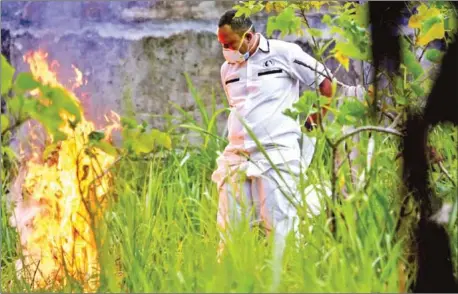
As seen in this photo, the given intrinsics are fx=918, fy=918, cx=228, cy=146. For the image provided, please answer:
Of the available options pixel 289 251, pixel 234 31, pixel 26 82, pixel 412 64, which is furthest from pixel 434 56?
pixel 234 31

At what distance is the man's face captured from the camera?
11.9ft

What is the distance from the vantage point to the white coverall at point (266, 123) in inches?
139

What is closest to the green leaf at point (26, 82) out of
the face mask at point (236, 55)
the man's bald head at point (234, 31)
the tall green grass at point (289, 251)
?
the tall green grass at point (289, 251)

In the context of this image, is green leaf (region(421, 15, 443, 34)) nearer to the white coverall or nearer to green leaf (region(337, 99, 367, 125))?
green leaf (region(337, 99, 367, 125))

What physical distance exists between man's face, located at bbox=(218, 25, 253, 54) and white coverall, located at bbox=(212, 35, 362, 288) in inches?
2.1

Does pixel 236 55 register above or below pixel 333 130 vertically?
above

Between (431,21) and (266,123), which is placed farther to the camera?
(266,123)

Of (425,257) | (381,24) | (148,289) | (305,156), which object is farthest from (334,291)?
(305,156)

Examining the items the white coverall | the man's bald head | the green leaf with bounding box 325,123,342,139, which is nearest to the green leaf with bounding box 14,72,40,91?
the green leaf with bounding box 325,123,342,139

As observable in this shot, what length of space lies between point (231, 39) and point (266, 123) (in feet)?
1.22

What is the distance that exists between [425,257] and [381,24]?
686 mm

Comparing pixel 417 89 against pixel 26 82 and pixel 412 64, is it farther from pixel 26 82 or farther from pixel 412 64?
pixel 26 82

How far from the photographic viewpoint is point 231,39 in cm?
367

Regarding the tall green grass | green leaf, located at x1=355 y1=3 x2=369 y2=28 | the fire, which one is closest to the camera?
the tall green grass
